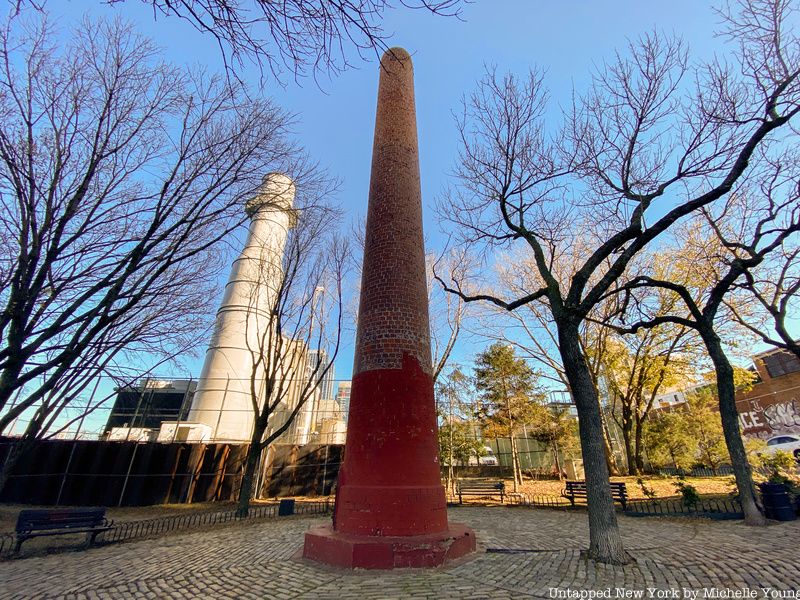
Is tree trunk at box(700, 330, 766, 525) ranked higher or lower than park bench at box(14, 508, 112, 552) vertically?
higher

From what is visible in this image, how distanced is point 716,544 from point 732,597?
3.23 m

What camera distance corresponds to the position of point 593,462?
6.14 metres

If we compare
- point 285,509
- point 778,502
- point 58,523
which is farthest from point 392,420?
point 778,502

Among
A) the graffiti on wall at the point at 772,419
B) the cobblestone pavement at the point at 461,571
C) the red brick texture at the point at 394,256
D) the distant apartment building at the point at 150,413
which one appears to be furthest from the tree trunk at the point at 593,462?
the graffiti on wall at the point at 772,419

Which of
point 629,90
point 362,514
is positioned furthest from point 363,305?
point 629,90

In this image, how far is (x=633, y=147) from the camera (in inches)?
325

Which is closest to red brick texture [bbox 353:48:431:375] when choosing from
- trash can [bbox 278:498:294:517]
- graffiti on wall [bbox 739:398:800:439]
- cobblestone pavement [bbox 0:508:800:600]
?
cobblestone pavement [bbox 0:508:800:600]

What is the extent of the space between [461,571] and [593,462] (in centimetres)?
275

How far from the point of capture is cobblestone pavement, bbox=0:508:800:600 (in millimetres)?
4508

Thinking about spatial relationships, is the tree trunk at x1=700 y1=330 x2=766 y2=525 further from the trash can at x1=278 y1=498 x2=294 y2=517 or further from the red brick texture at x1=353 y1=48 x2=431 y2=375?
the trash can at x1=278 y1=498 x2=294 y2=517

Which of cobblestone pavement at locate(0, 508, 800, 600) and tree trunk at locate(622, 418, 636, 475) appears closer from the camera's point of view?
cobblestone pavement at locate(0, 508, 800, 600)

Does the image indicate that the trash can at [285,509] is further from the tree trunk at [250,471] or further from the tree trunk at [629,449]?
the tree trunk at [629,449]

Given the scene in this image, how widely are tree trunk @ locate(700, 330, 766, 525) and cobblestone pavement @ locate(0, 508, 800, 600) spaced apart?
0.43m

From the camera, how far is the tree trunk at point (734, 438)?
8250 mm
